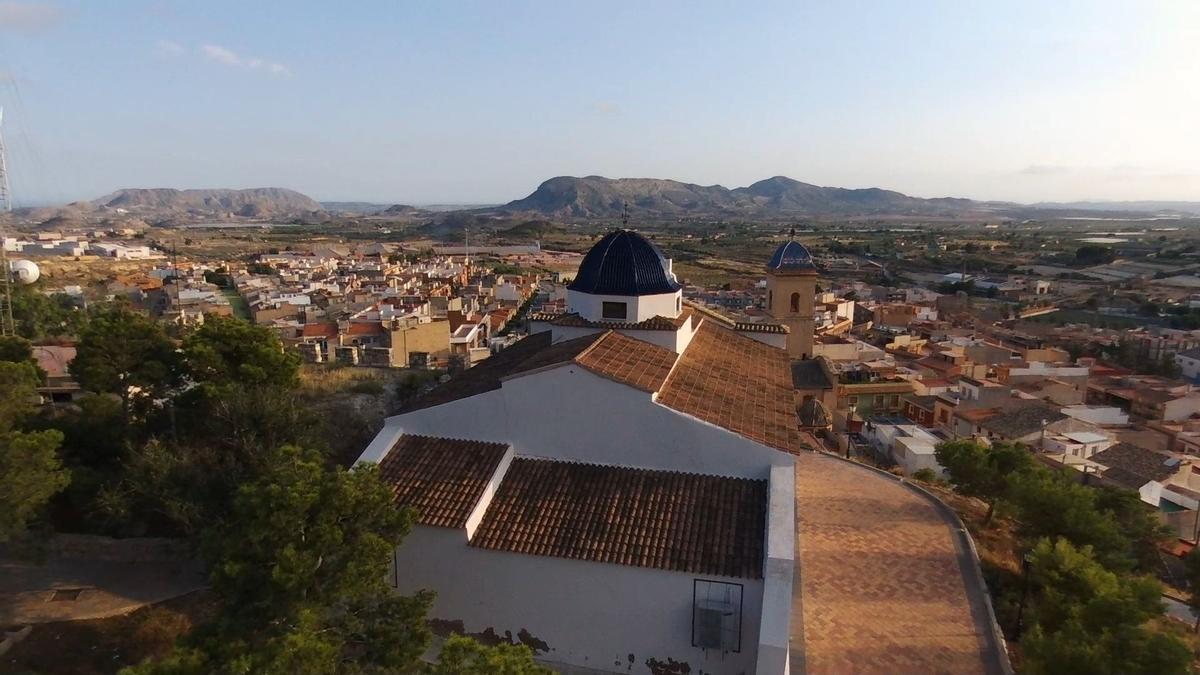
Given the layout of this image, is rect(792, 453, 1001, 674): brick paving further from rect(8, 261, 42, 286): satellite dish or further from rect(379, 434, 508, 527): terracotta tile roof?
rect(8, 261, 42, 286): satellite dish

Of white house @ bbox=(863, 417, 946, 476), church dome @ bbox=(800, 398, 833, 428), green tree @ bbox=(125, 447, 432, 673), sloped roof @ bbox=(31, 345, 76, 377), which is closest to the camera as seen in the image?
green tree @ bbox=(125, 447, 432, 673)

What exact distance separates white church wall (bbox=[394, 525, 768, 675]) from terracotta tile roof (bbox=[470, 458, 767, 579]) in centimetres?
19

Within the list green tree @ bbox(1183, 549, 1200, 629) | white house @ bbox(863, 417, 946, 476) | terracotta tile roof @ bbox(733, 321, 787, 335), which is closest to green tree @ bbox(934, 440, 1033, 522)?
green tree @ bbox(1183, 549, 1200, 629)

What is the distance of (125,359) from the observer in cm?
1448

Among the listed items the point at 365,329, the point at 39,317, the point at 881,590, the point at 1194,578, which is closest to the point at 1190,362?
the point at 1194,578

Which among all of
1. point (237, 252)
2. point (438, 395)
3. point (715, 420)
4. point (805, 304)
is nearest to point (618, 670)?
point (715, 420)

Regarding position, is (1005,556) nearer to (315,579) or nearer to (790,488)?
(790,488)

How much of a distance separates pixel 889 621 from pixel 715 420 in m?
4.26

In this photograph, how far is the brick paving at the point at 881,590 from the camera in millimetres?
10555

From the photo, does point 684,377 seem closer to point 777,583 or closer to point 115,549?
point 777,583

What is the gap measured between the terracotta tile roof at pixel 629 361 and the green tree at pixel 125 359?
9195 mm

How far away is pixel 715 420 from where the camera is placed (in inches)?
460

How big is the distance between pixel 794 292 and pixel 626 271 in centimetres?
1412

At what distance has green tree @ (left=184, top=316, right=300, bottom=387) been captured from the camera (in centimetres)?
1445
